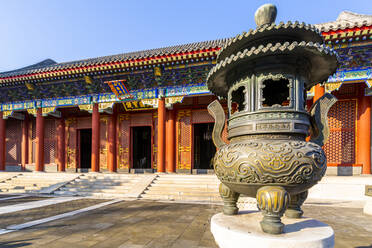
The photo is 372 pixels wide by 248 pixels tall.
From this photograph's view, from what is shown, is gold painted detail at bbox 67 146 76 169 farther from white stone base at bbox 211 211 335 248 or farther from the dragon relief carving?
the dragon relief carving

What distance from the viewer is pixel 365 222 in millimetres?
3674

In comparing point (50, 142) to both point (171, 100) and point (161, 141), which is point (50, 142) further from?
point (171, 100)

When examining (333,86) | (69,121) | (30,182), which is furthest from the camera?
(69,121)

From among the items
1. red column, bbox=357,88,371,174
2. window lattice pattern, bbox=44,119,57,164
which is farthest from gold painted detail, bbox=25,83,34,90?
red column, bbox=357,88,371,174

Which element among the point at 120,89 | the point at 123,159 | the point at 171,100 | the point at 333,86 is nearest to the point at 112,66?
the point at 120,89

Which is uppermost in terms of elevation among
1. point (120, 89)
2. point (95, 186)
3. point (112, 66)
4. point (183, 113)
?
point (112, 66)

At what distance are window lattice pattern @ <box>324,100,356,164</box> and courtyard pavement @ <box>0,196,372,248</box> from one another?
3493 millimetres

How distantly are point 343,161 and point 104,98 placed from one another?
10.2 m

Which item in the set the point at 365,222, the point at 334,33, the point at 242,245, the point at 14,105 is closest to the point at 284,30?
the point at 242,245

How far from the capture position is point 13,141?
12.0 m

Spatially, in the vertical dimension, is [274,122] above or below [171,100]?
below

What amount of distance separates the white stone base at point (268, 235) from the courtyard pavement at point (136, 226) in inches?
26.4

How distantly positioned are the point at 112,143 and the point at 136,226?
7.54 meters

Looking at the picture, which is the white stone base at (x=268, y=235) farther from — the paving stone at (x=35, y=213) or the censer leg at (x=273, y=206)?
the paving stone at (x=35, y=213)
